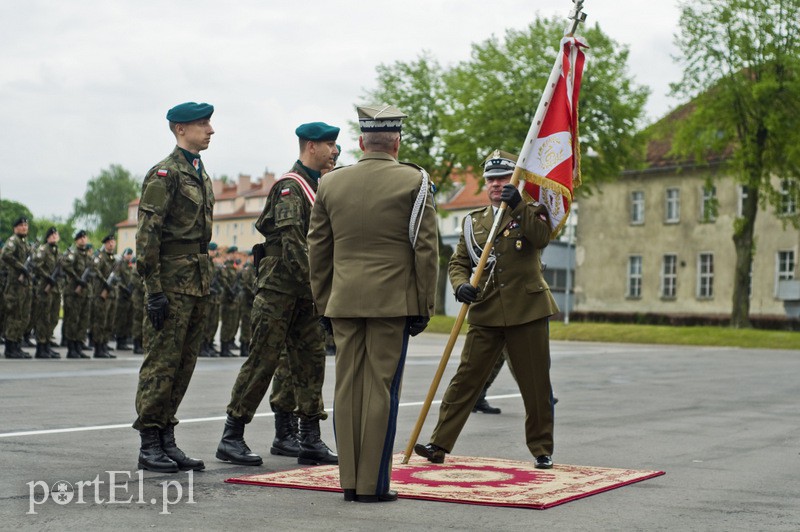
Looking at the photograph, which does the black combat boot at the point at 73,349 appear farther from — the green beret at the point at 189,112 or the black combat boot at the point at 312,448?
the green beret at the point at 189,112

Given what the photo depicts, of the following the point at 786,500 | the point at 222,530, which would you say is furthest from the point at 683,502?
the point at 222,530

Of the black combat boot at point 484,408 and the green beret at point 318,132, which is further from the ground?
the green beret at point 318,132

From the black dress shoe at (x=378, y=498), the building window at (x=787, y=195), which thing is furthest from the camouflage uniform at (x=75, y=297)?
the building window at (x=787, y=195)

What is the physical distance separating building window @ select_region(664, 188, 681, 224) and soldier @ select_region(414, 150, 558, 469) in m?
53.3

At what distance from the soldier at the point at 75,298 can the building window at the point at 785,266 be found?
1605 inches

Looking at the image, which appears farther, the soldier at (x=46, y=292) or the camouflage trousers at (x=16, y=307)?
the soldier at (x=46, y=292)

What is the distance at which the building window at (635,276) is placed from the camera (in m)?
62.1

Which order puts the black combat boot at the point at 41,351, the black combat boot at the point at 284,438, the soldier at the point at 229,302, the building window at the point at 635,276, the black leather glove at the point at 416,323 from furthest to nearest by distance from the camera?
the building window at the point at 635,276 → the soldier at the point at 229,302 → the black combat boot at the point at 41,351 → the black combat boot at the point at 284,438 → the black leather glove at the point at 416,323

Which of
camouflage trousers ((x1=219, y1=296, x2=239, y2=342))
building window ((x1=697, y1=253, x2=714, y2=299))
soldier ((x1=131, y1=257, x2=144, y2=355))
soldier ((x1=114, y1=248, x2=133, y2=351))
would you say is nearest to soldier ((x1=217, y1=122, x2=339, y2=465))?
soldier ((x1=131, y1=257, x2=144, y2=355))

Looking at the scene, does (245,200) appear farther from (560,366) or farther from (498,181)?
(498,181)

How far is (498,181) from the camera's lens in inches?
327

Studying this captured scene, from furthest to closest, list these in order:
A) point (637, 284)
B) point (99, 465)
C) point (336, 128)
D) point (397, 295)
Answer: point (637, 284), point (336, 128), point (99, 465), point (397, 295)

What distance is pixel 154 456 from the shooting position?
24.2 feet

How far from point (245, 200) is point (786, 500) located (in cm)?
12741
